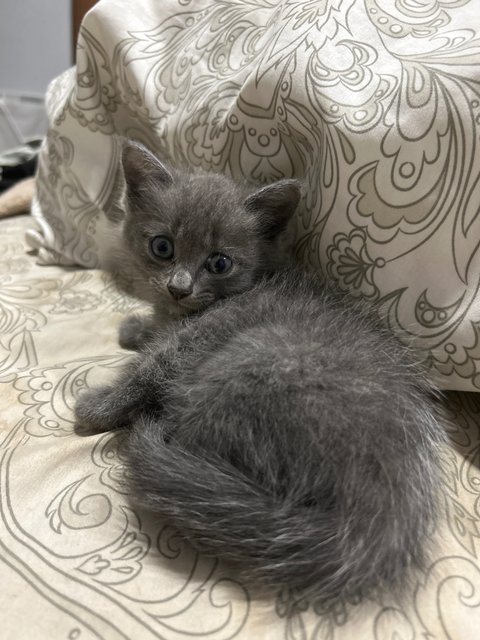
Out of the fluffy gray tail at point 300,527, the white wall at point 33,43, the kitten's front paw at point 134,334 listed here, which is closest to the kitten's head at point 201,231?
the kitten's front paw at point 134,334

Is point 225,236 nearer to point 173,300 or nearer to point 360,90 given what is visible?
point 173,300

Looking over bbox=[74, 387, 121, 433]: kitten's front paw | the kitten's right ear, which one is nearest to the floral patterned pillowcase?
the kitten's right ear

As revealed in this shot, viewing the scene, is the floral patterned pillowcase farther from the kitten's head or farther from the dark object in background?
the dark object in background

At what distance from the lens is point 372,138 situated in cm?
94

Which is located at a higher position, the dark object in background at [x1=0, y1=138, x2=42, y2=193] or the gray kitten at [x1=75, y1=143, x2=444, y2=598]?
the gray kitten at [x1=75, y1=143, x2=444, y2=598]

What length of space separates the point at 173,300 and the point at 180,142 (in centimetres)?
45

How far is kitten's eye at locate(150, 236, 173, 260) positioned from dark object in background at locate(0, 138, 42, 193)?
1.50 meters

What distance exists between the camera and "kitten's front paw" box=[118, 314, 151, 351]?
124cm

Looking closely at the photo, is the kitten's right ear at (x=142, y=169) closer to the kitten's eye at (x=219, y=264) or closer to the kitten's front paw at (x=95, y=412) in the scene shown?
the kitten's eye at (x=219, y=264)

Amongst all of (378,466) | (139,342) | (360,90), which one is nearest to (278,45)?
(360,90)

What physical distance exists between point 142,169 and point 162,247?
7.5 inches

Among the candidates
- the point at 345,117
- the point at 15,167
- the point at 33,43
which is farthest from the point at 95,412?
the point at 33,43

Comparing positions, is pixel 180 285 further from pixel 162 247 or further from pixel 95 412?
pixel 95 412

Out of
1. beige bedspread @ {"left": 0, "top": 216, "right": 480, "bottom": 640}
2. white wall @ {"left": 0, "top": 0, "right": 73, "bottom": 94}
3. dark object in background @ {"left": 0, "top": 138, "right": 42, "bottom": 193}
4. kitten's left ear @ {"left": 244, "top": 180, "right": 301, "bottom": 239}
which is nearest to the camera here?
beige bedspread @ {"left": 0, "top": 216, "right": 480, "bottom": 640}
